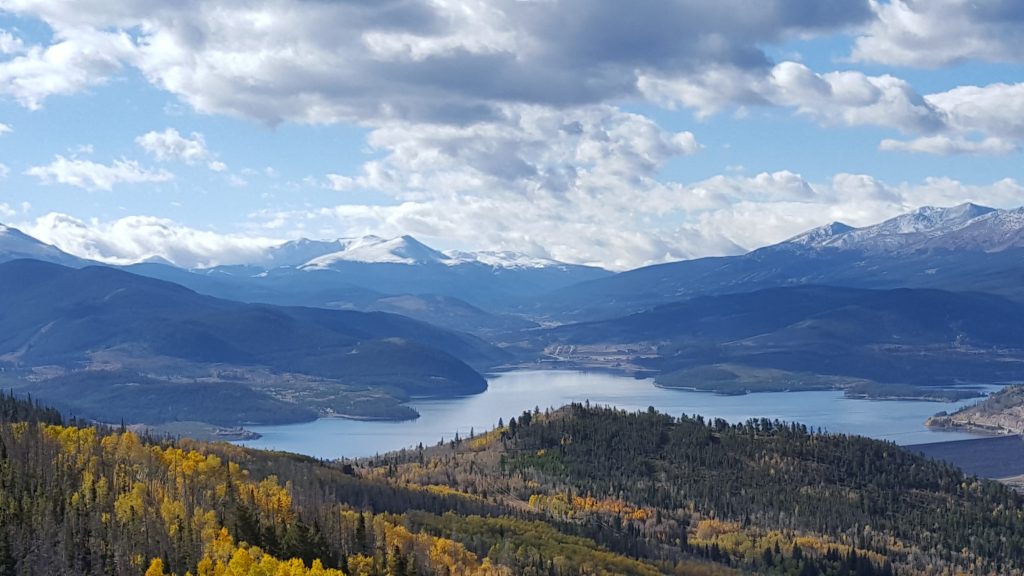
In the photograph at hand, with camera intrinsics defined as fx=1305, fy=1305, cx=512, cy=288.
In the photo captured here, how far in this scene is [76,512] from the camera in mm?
126938

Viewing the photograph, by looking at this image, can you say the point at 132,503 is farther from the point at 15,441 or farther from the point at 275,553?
the point at 15,441

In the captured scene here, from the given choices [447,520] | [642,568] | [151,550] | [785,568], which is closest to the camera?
[151,550]

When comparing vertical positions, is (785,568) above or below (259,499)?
below

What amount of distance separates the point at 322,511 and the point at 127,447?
42.0 m

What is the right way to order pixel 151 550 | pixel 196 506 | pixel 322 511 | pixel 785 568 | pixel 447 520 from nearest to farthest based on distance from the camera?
pixel 151 550
pixel 196 506
pixel 322 511
pixel 447 520
pixel 785 568

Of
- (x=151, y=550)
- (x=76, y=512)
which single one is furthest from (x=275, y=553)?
(x=76, y=512)

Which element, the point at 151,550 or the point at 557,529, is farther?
the point at 557,529

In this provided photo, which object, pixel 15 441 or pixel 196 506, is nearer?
pixel 196 506

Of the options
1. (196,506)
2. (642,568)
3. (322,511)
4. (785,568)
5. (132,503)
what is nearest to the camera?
(132,503)

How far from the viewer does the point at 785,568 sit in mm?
197875

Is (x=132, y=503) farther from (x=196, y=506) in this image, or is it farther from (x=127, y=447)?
(x=127, y=447)

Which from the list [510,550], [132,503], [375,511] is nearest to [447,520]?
[375,511]

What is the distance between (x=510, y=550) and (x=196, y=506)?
39105 millimetres

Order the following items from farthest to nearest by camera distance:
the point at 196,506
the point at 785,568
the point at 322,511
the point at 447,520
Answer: the point at 785,568 < the point at 447,520 < the point at 322,511 < the point at 196,506
